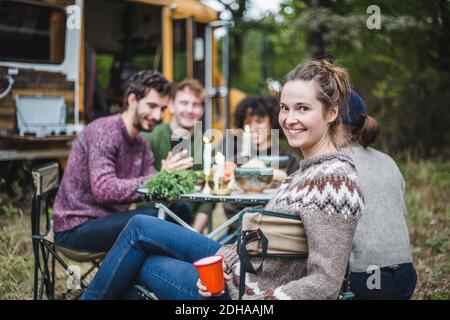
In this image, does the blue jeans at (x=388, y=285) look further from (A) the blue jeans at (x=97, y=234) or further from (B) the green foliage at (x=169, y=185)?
(A) the blue jeans at (x=97, y=234)

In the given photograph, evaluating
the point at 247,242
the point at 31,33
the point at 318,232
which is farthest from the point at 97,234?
the point at 31,33

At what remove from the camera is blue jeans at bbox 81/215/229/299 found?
217cm

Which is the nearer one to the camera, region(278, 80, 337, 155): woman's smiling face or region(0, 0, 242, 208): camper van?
region(278, 80, 337, 155): woman's smiling face

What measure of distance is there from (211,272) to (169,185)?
110cm

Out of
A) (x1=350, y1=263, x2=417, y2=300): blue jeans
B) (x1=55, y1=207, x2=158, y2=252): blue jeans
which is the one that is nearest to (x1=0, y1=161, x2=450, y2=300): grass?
(x1=55, y1=207, x2=158, y2=252): blue jeans

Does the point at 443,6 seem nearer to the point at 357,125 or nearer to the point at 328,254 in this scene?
the point at 357,125

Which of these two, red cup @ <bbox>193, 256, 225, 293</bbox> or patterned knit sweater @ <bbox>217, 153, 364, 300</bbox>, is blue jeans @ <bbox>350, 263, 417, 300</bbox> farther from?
red cup @ <bbox>193, 256, 225, 293</bbox>

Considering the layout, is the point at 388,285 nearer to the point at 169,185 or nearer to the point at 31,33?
the point at 169,185

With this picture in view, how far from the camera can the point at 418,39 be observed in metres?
6.79

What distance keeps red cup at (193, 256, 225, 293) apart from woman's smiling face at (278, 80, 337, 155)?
50 centimetres

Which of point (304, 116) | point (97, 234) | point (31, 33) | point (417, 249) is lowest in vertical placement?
point (417, 249)

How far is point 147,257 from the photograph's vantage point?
2.25 m

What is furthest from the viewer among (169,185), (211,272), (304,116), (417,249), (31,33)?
(31,33)

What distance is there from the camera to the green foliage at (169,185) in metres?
2.80
